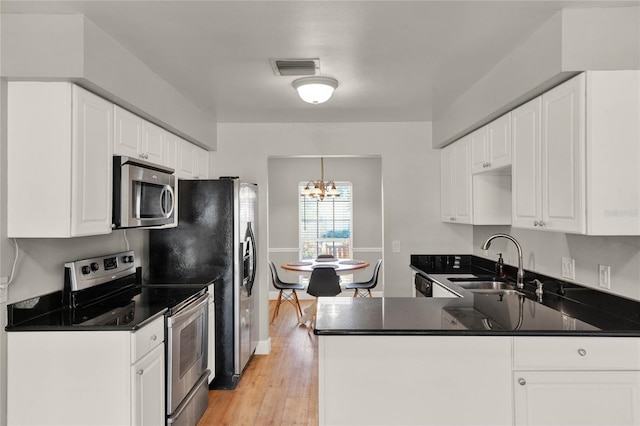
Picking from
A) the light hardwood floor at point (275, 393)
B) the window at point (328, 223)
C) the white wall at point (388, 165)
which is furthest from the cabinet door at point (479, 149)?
the window at point (328, 223)

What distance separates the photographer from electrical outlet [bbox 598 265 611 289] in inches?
89.1

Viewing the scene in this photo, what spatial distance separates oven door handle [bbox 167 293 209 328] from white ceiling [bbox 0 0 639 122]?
155 cm

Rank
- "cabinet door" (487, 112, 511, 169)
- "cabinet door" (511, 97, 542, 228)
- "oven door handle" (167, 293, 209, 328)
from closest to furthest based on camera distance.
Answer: "cabinet door" (511, 97, 542, 228), "oven door handle" (167, 293, 209, 328), "cabinet door" (487, 112, 511, 169)

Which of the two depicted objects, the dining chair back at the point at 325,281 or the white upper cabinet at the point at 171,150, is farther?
the dining chair back at the point at 325,281

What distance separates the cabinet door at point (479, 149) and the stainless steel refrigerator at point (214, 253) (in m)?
1.93

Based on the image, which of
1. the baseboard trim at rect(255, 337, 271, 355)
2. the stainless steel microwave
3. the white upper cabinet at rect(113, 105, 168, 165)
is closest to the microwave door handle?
the stainless steel microwave

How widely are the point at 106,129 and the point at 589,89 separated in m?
2.41

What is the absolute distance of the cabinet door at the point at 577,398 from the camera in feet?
6.10

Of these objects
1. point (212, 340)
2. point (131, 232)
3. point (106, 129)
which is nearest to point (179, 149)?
point (131, 232)

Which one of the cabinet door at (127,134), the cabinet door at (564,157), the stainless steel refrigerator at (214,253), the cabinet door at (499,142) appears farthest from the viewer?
the stainless steel refrigerator at (214,253)

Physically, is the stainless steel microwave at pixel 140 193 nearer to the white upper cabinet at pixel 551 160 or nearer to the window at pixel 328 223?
the white upper cabinet at pixel 551 160

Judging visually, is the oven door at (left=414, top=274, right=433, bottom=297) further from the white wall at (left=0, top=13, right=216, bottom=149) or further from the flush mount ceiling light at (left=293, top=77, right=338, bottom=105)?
the white wall at (left=0, top=13, right=216, bottom=149)

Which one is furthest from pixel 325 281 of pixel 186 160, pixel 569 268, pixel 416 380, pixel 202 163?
pixel 416 380

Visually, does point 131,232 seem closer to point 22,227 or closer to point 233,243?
point 233,243
